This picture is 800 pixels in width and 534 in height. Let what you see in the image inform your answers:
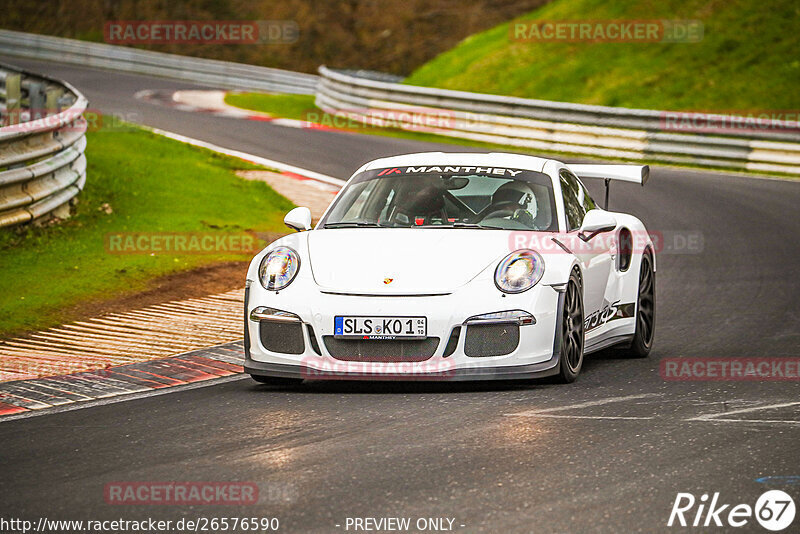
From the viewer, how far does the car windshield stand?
321 inches

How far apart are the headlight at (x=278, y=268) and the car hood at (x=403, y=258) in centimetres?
11

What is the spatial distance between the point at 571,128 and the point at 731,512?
18.5 metres

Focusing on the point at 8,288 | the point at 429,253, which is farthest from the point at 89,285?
the point at 429,253

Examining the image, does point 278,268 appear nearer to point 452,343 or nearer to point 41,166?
point 452,343

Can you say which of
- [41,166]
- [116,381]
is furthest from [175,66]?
[116,381]

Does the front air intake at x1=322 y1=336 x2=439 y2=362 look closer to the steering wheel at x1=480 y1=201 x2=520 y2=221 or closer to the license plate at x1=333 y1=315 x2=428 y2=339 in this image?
the license plate at x1=333 y1=315 x2=428 y2=339

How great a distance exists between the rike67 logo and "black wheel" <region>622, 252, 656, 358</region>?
12.2 ft

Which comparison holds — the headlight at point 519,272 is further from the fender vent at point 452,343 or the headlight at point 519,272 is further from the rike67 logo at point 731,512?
the rike67 logo at point 731,512

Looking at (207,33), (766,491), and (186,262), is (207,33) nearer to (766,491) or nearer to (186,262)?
(186,262)

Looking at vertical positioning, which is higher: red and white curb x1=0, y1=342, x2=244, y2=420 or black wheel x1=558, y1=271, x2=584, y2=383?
black wheel x1=558, y1=271, x2=584, y2=383

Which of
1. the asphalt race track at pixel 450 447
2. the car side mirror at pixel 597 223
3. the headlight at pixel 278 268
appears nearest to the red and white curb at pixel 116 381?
the asphalt race track at pixel 450 447

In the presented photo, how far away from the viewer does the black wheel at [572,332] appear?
743 centimetres

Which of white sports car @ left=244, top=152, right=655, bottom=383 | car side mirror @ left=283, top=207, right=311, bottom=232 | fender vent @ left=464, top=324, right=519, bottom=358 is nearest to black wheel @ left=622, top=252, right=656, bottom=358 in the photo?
white sports car @ left=244, top=152, right=655, bottom=383

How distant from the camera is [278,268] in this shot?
7.55 m
